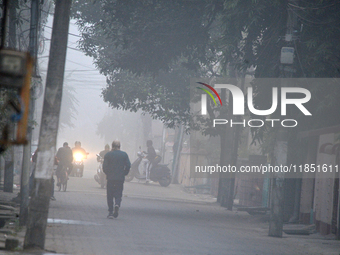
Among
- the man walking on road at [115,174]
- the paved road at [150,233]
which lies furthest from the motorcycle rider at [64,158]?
the man walking on road at [115,174]

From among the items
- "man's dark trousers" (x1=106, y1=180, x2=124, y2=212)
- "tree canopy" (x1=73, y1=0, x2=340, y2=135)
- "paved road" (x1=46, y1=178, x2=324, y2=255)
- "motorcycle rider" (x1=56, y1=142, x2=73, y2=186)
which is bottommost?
"paved road" (x1=46, y1=178, x2=324, y2=255)

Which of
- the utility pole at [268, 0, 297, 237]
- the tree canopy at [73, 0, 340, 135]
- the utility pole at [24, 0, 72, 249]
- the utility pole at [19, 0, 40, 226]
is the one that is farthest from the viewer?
the tree canopy at [73, 0, 340, 135]

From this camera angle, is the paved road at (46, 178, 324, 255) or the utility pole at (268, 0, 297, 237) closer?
the paved road at (46, 178, 324, 255)

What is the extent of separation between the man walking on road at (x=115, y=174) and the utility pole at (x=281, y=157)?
148 inches

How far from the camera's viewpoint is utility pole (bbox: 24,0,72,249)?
A: 7.56 metres

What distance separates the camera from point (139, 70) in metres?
17.5

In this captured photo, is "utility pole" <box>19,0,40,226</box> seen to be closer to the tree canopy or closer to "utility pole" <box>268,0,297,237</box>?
the tree canopy

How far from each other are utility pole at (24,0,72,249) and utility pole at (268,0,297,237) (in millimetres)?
6423

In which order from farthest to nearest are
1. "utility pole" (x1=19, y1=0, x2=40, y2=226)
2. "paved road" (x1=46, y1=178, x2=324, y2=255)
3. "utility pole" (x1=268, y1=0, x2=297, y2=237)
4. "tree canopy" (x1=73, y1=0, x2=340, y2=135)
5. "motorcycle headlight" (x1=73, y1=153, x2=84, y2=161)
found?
1. "motorcycle headlight" (x1=73, y1=153, x2=84, y2=161)
2. "tree canopy" (x1=73, y1=0, x2=340, y2=135)
3. "utility pole" (x1=268, y1=0, x2=297, y2=237)
4. "utility pole" (x1=19, y1=0, x2=40, y2=226)
5. "paved road" (x1=46, y1=178, x2=324, y2=255)

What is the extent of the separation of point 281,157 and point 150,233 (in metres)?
4.00

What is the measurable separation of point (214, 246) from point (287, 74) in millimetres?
5054

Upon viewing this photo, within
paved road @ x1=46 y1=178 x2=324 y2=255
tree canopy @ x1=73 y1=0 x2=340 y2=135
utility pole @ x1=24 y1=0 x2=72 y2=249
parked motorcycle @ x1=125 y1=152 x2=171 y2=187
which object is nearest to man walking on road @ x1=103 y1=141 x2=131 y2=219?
paved road @ x1=46 y1=178 x2=324 y2=255

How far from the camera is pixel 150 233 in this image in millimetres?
10844

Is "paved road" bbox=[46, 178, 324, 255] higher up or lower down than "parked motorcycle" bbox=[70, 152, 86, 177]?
lower down
